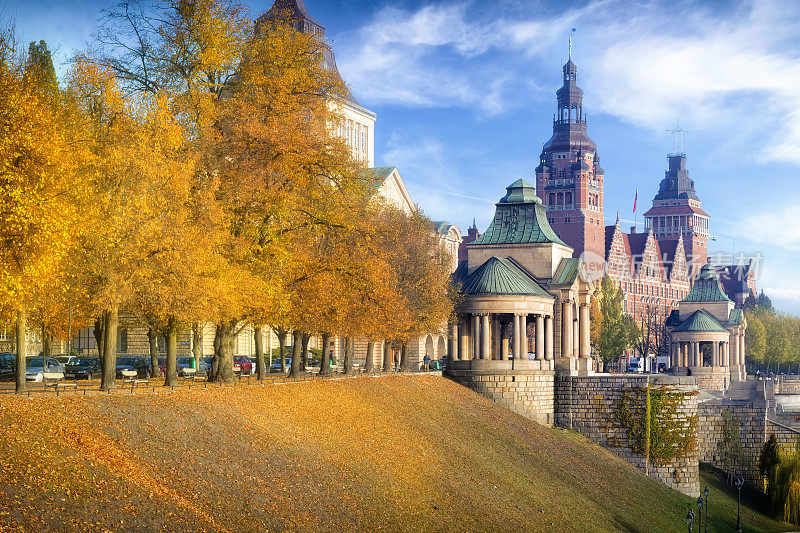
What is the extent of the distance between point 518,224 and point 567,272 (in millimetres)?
4928

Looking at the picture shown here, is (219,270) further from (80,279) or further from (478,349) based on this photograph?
(478,349)

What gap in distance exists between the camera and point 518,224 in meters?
69.9

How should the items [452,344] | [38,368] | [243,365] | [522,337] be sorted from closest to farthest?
[38,368]
[522,337]
[452,344]
[243,365]

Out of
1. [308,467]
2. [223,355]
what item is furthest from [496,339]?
[308,467]

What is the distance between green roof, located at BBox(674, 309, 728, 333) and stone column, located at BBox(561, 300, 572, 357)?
45314 mm

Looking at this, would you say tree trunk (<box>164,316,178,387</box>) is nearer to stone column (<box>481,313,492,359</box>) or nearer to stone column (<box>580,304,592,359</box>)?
stone column (<box>481,313,492,359</box>)

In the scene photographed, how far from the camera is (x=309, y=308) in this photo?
4750 centimetres

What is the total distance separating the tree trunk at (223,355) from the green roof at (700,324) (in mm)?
74220

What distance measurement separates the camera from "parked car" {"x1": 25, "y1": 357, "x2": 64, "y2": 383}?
157ft

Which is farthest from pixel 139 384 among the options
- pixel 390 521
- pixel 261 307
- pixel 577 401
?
pixel 577 401

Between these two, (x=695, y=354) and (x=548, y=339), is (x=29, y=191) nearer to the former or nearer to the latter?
(x=548, y=339)

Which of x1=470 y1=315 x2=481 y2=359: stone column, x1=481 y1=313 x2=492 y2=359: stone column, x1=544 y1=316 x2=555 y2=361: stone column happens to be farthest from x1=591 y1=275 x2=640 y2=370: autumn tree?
x1=481 y1=313 x2=492 y2=359: stone column

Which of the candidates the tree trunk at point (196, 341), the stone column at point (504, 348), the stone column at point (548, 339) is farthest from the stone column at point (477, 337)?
the tree trunk at point (196, 341)

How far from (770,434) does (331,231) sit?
4249cm
